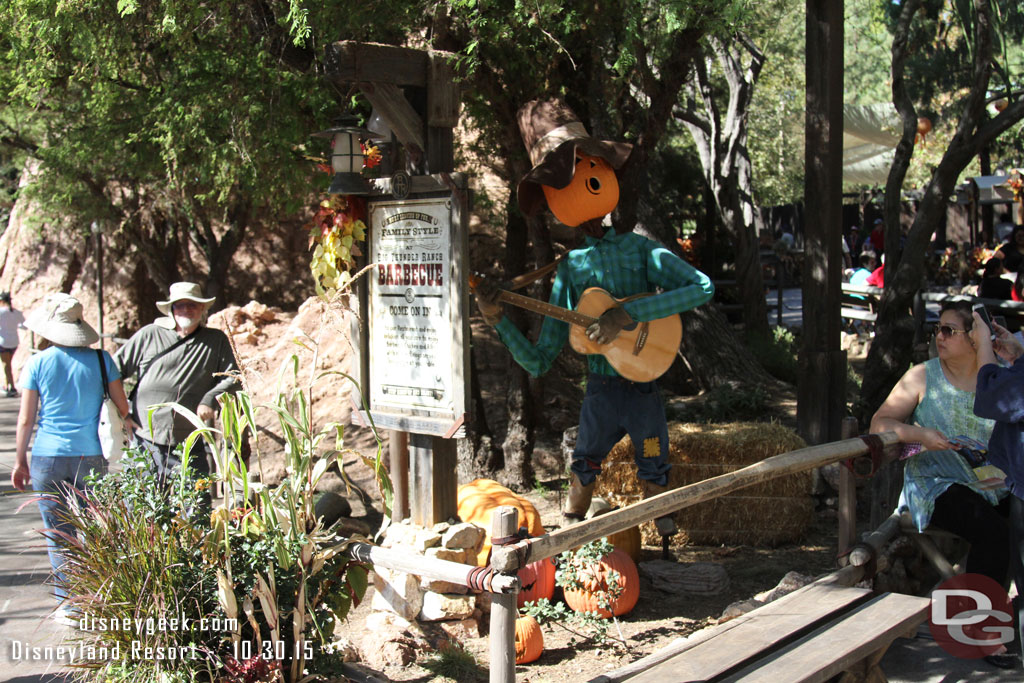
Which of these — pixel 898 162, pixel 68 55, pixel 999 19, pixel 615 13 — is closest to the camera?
pixel 615 13

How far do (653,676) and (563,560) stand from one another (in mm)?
1946

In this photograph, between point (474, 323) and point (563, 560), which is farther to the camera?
point (474, 323)

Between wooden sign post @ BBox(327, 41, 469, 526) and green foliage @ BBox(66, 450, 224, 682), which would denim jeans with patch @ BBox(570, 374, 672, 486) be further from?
green foliage @ BBox(66, 450, 224, 682)

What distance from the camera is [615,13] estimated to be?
241 inches

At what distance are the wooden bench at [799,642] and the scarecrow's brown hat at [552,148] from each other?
227 centimetres

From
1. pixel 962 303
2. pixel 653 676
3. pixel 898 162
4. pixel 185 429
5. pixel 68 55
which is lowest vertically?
pixel 653 676

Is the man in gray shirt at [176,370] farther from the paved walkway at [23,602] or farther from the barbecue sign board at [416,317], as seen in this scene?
the barbecue sign board at [416,317]

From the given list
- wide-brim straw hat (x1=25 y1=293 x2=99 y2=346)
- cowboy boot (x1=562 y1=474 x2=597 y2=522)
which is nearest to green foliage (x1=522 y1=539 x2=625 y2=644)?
cowboy boot (x1=562 y1=474 x2=597 y2=522)

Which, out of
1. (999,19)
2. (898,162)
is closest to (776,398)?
(898,162)

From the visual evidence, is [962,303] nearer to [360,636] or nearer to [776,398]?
[360,636]

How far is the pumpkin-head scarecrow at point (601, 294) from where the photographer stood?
15.7 ft


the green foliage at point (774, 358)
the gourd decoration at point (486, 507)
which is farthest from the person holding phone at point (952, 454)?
the green foliage at point (774, 358)

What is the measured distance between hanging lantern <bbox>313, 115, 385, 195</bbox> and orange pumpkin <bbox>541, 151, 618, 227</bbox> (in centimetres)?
98

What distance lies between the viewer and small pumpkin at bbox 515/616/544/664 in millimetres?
4605
